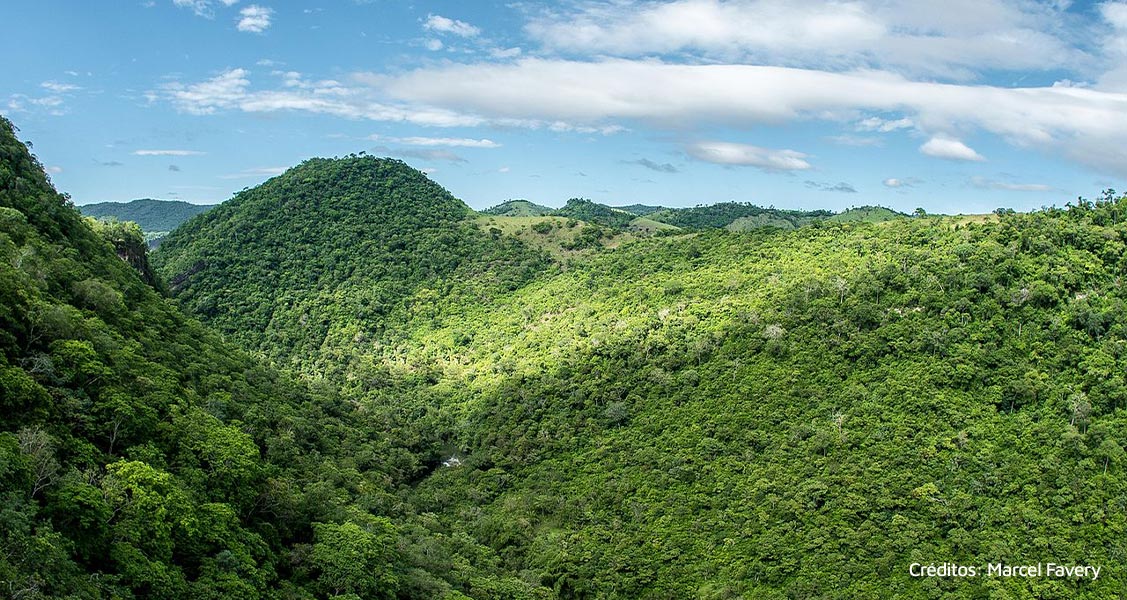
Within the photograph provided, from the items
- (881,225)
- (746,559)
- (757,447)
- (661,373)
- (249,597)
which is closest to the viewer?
(249,597)

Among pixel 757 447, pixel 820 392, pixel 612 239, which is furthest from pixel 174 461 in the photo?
pixel 612 239

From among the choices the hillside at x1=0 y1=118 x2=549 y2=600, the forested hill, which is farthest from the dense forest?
the forested hill

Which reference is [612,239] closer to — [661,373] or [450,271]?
[450,271]

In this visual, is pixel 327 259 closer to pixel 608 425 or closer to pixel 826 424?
pixel 608 425

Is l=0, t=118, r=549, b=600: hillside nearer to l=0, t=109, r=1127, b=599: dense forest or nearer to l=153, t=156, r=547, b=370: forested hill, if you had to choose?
l=0, t=109, r=1127, b=599: dense forest

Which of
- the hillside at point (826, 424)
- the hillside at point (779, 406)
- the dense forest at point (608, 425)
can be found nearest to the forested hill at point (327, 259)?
the hillside at point (779, 406)

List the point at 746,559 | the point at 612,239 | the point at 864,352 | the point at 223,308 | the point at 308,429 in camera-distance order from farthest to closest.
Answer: the point at 612,239 → the point at 223,308 → the point at 864,352 → the point at 308,429 → the point at 746,559

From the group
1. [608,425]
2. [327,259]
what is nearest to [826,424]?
[608,425]
